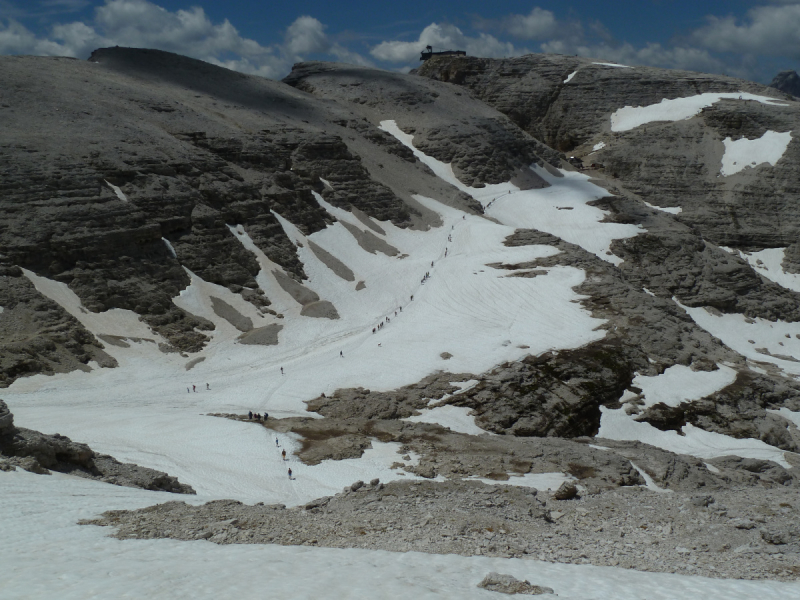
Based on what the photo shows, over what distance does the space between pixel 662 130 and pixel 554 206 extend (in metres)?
29.0

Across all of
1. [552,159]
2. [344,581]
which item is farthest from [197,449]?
[552,159]

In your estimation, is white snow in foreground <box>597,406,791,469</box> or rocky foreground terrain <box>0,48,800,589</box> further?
white snow in foreground <box>597,406,791,469</box>

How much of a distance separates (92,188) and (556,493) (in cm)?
3957

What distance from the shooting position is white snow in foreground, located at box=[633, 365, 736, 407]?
128 ft

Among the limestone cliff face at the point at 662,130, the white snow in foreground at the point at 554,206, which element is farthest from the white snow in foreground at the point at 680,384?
the limestone cliff face at the point at 662,130

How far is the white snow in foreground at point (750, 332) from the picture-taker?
201ft

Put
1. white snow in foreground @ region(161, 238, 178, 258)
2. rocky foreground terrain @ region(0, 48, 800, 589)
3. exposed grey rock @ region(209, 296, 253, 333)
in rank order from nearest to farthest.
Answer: rocky foreground terrain @ region(0, 48, 800, 589)
exposed grey rock @ region(209, 296, 253, 333)
white snow in foreground @ region(161, 238, 178, 258)

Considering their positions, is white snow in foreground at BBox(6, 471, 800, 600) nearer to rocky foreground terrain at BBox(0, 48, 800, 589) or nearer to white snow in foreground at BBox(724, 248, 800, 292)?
rocky foreground terrain at BBox(0, 48, 800, 589)

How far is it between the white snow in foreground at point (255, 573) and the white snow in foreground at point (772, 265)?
7620cm

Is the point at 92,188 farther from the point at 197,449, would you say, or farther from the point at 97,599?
the point at 97,599

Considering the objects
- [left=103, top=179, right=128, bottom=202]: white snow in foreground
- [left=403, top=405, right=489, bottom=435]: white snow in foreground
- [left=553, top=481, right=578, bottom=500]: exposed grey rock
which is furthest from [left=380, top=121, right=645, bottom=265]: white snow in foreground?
[left=553, top=481, right=578, bottom=500]: exposed grey rock

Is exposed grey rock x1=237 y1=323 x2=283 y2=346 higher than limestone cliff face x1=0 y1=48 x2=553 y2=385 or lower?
lower

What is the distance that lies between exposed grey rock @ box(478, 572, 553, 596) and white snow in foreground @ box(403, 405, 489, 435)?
67.3 ft

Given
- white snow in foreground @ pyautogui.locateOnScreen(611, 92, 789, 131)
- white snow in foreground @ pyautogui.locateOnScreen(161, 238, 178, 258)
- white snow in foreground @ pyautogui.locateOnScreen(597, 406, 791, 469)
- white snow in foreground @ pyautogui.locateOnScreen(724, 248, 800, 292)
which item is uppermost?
white snow in foreground @ pyautogui.locateOnScreen(611, 92, 789, 131)
